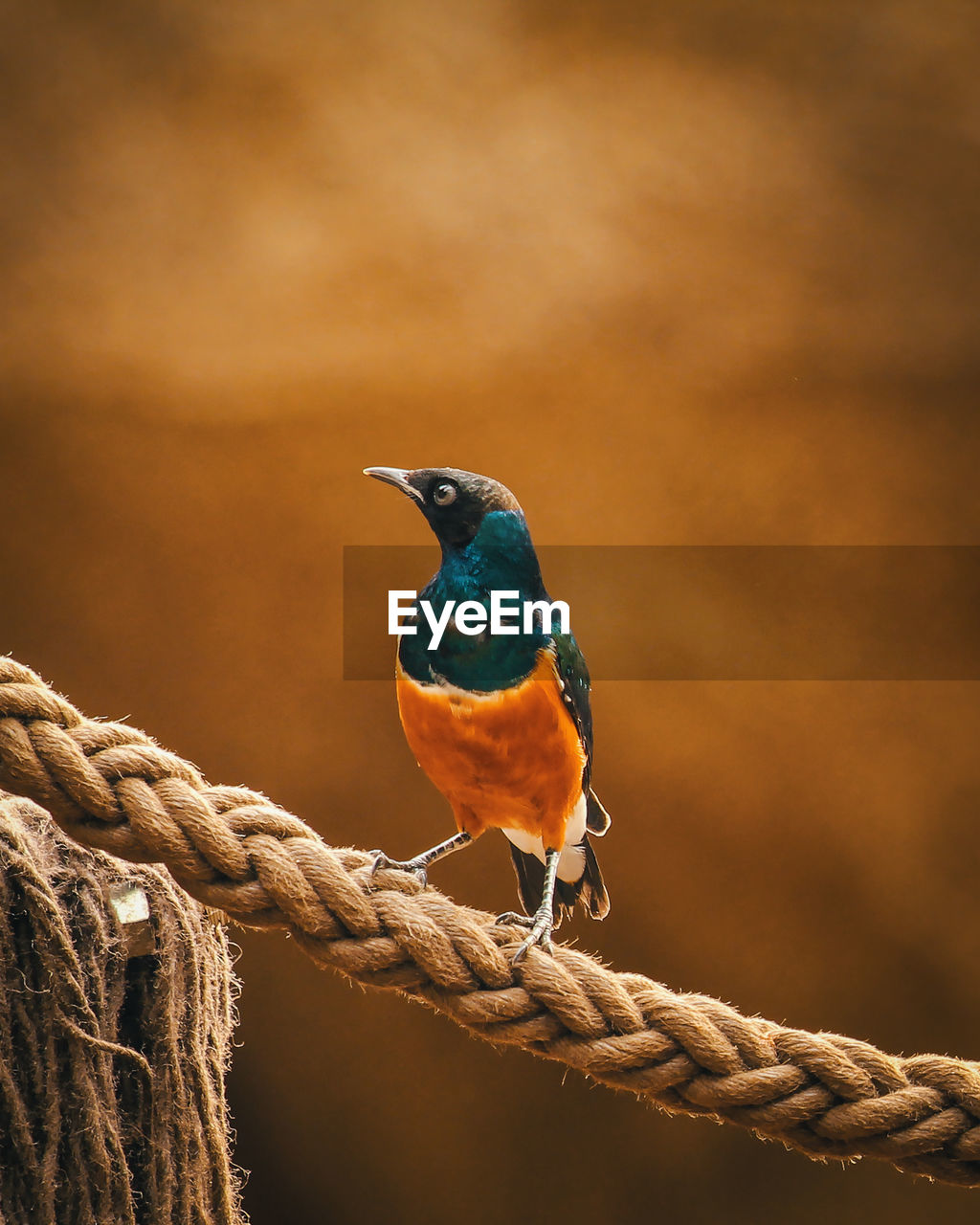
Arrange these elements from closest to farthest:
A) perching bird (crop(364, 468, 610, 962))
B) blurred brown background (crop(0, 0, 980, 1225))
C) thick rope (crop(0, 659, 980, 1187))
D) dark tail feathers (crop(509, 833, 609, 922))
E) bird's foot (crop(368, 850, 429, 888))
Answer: thick rope (crop(0, 659, 980, 1187)) → bird's foot (crop(368, 850, 429, 888)) → perching bird (crop(364, 468, 610, 962)) → dark tail feathers (crop(509, 833, 609, 922)) → blurred brown background (crop(0, 0, 980, 1225))

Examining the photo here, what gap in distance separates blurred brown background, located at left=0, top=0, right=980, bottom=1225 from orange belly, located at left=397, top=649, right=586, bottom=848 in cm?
133

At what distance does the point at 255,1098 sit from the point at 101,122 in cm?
233

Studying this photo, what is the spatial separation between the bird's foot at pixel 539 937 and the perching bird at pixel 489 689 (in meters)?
0.07

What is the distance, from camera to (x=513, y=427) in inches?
96.7

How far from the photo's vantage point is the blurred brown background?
2.32 meters

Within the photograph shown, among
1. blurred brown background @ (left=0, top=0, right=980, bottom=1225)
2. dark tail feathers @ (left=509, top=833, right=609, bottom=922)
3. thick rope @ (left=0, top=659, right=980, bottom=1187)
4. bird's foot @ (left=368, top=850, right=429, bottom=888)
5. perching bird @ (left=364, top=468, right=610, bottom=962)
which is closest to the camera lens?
thick rope @ (left=0, top=659, right=980, bottom=1187)

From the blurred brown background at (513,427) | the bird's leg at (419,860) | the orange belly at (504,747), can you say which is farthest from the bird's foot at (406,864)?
the blurred brown background at (513,427)

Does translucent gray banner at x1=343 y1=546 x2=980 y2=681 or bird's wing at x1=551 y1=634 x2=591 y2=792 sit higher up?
translucent gray banner at x1=343 y1=546 x2=980 y2=681

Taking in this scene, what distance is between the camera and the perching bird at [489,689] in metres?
0.98

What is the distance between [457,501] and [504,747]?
26cm

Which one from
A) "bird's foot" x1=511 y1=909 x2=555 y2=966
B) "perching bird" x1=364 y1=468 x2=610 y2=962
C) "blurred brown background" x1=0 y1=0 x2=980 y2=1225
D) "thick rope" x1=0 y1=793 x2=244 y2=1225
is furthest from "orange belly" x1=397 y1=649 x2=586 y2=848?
"blurred brown background" x1=0 y1=0 x2=980 y2=1225

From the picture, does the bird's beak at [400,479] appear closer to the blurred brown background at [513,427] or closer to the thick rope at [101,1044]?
the thick rope at [101,1044]

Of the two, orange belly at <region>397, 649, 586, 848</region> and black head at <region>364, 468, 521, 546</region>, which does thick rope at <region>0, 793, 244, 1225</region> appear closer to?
orange belly at <region>397, 649, 586, 848</region>

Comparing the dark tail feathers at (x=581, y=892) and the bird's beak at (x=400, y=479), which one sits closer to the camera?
the bird's beak at (x=400, y=479)
